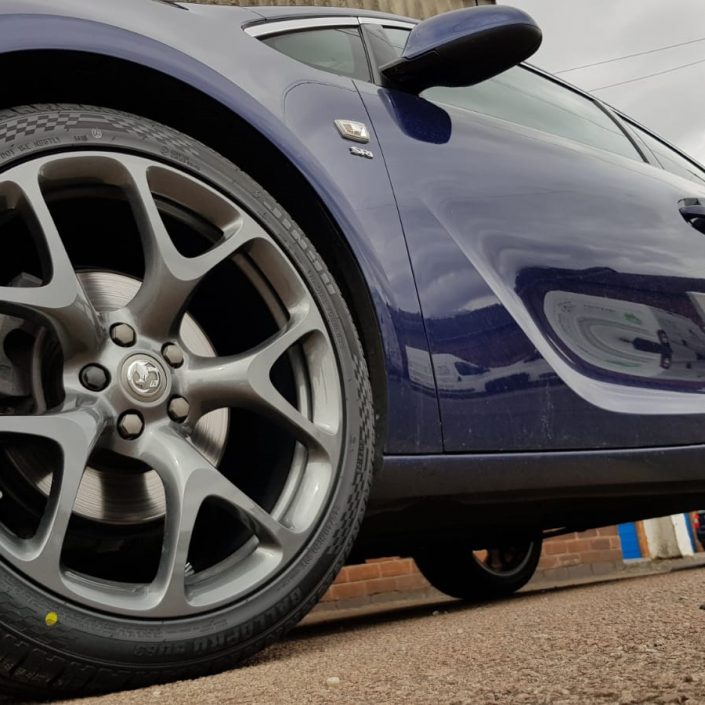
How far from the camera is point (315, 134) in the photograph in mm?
1562

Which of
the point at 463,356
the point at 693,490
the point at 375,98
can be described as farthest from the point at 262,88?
the point at 693,490

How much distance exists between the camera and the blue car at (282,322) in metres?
1.18

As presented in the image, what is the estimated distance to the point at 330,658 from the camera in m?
1.31

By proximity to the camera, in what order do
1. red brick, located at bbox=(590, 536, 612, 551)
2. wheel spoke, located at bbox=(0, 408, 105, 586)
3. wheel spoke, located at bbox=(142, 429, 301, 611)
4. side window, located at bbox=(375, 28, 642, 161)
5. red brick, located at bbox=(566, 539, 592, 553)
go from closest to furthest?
1. wheel spoke, located at bbox=(0, 408, 105, 586)
2. wheel spoke, located at bbox=(142, 429, 301, 611)
3. side window, located at bbox=(375, 28, 642, 161)
4. red brick, located at bbox=(566, 539, 592, 553)
5. red brick, located at bbox=(590, 536, 612, 551)

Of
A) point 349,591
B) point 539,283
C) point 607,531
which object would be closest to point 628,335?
point 539,283

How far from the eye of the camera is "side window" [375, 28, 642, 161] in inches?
79.9

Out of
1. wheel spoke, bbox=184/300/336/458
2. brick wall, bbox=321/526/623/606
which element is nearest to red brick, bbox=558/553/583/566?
brick wall, bbox=321/526/623/606

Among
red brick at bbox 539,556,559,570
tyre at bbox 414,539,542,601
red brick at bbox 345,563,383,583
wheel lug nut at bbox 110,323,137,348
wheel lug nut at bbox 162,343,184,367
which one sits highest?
wheel lug nut at bbox 110,323,137,348

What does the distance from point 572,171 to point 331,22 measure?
2.01 ft

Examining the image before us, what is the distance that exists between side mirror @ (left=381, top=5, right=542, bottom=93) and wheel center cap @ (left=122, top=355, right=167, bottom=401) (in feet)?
2.90

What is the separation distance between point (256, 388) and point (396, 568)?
3.34m

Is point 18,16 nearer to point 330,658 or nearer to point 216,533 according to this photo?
point 216,533

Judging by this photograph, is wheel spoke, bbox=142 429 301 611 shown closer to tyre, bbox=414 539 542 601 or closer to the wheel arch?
the wheel arch

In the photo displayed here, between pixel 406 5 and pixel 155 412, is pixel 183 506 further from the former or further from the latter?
pixel 406 5
